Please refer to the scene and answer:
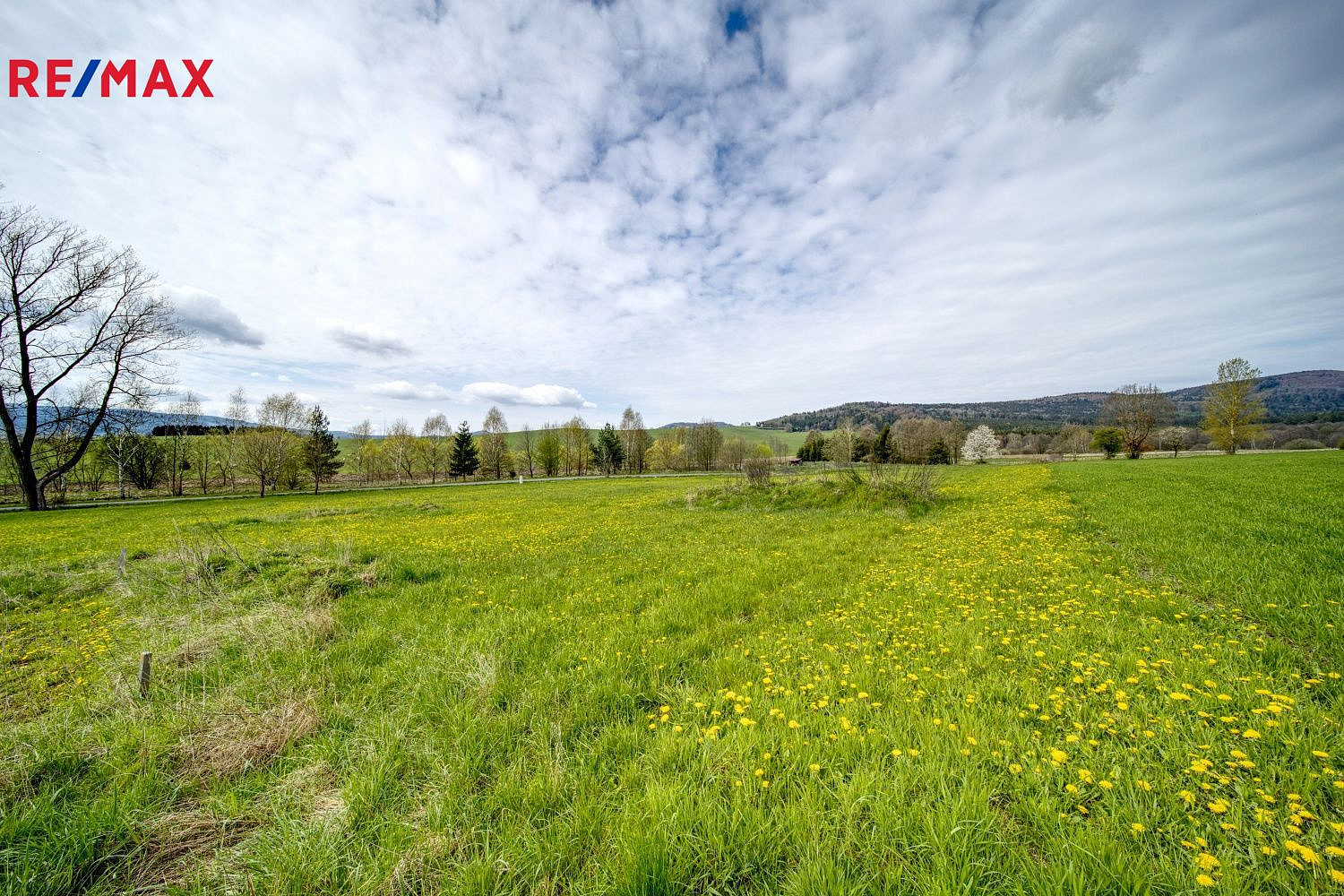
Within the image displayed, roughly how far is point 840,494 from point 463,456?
200 feet

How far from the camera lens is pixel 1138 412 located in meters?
58.7

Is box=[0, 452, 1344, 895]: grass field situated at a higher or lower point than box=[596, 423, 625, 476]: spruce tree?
lower

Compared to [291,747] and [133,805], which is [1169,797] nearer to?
[291,747]

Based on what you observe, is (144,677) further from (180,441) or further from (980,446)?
(980,446)

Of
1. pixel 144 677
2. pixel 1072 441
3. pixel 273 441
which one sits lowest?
pixel 1072 441

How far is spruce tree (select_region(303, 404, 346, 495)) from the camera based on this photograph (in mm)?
49719

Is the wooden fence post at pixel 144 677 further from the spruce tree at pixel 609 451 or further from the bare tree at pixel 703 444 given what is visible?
the bare tree at pixel 703 444

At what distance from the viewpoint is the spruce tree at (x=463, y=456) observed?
66.3 meters

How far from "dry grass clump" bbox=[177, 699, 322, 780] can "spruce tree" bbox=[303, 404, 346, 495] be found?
54.7 metres

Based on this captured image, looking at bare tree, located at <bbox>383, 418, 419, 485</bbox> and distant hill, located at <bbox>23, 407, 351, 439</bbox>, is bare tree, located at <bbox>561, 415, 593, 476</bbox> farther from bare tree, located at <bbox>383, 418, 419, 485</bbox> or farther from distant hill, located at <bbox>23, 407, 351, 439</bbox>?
distant hill, located at <bbox>23, 407, 351, 439</bbox>

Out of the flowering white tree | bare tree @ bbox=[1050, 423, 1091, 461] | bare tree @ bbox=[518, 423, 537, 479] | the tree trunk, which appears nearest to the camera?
the tree trunk

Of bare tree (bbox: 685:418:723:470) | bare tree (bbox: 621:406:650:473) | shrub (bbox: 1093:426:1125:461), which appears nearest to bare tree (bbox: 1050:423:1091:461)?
shrub (bbox: 1093:426:1125:461)

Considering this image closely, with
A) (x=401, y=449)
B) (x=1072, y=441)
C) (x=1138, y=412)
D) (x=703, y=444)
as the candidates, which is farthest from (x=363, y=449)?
(x=1072, y=441)

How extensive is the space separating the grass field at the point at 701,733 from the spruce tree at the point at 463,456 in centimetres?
6064
